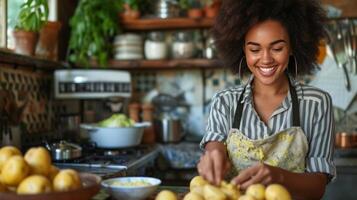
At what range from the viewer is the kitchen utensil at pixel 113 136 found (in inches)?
90.4

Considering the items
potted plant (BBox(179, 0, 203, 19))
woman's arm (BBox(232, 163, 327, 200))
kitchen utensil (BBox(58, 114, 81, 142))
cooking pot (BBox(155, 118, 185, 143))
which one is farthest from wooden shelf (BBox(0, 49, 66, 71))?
woman's arm (BBox(232, 163, 327, 200))

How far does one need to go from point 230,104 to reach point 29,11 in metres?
1.16

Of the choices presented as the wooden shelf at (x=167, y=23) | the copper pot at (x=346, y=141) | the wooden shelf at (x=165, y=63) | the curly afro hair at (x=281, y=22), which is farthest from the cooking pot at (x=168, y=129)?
the curly afro hair at (x=281, y=22)

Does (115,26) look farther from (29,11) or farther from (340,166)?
(340,166)

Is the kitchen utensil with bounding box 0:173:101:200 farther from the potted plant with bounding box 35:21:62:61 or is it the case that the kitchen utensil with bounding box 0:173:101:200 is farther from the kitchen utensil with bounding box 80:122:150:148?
the potted plant with bounding box 35:21:62:61

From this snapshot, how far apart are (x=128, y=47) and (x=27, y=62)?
75cm

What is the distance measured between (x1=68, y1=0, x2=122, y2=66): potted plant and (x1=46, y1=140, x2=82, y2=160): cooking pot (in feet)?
2.82

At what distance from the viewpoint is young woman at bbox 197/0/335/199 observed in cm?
139

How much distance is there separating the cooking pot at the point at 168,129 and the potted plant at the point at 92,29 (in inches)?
20.9

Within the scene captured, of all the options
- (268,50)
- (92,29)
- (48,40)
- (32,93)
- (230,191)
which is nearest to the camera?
(230,191)

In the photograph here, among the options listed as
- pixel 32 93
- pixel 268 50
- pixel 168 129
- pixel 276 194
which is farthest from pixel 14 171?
pixel 168 129

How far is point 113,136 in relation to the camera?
2.31 metres

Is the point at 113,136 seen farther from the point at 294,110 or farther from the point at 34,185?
the point at 34,185

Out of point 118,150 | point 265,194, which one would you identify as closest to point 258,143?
point 265,194
